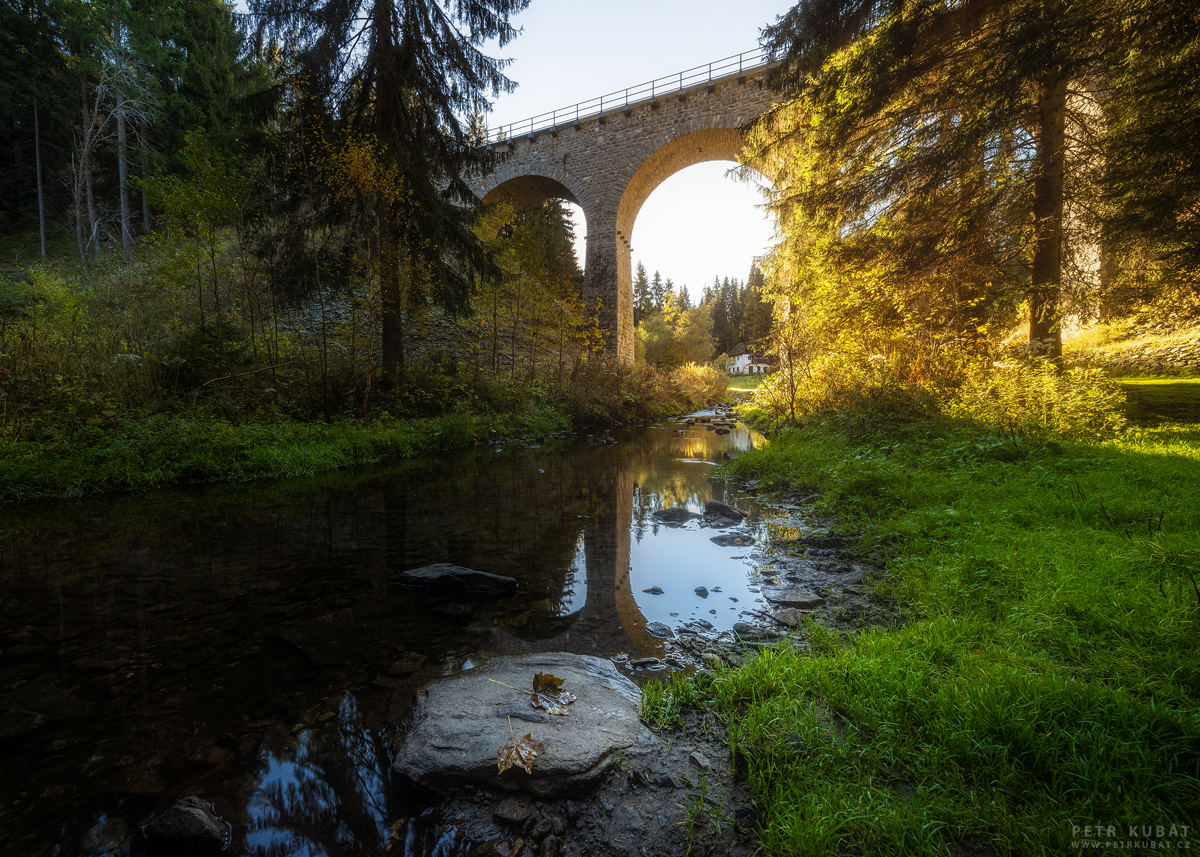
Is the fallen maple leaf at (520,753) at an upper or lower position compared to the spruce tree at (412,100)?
lower

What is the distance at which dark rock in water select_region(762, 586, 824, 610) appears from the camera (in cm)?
296

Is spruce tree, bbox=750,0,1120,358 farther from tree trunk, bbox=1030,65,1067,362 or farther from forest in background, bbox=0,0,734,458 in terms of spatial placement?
forest in background, bbox=0,0,734,458

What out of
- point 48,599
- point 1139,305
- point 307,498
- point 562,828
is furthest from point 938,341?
point 48,599

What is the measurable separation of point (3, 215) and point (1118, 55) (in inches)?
1401

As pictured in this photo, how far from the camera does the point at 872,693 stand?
1.82 meters

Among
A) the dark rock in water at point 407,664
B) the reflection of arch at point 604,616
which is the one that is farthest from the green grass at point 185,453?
the dark rock in water at point 407,664

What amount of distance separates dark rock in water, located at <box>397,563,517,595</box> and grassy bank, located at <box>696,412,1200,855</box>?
1734 millimetres

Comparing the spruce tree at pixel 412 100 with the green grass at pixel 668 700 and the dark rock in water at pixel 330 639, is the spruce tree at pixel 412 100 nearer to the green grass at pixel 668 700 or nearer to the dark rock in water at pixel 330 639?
the dark rock in water at pixel 330 639

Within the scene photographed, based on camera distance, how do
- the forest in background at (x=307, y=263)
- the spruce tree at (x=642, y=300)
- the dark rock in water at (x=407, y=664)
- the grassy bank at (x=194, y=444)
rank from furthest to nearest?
the spruce tree at (x=642, y=300), the forest in background at (x=307, y=263), the grassy bank at (x=194, y=444), the dark rock in water at (x=407, y=664)

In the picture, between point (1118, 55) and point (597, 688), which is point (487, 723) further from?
point (1118, 55)

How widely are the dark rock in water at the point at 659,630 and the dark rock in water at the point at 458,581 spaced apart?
106 centimetres

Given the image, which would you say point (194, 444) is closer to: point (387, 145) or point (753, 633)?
point (387, 145)

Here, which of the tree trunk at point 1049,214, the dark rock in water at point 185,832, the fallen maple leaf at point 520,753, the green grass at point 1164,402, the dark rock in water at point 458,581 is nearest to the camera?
the dark rock in water at point 185,832

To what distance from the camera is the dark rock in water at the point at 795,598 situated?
9.71ft
